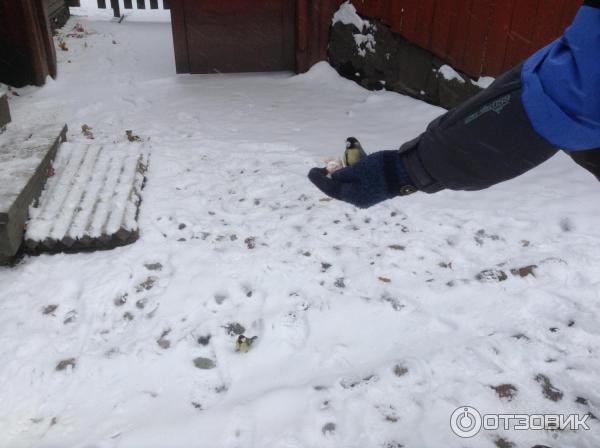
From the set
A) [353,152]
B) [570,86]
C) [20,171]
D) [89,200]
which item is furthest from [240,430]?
[20,171]

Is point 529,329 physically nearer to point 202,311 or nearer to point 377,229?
point 377,229

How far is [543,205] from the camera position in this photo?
327 cm

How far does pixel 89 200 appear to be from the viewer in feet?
11.0

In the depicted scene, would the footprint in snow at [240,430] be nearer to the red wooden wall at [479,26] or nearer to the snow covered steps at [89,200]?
the snow covered steps at [89,200]

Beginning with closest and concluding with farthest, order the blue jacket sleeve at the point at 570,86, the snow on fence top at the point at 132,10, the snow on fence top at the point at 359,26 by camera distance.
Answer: the blue jacket sleeve at the point at 570,86 → the snow on fence top at the point at 359,26 → the snow on fence top at the point at 132,10

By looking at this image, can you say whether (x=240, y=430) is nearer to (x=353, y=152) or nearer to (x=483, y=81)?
(x=353, y=152)

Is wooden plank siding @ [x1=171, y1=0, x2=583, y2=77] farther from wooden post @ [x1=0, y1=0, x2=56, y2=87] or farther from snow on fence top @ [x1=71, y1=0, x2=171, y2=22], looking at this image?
snow on fence top @ [x1=71, y1=0, x2=171, y2=22]

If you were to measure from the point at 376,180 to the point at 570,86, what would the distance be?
562 mm

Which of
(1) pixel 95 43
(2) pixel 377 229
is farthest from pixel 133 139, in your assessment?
(1) pixel 95 43

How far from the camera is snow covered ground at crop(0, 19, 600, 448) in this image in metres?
2.03

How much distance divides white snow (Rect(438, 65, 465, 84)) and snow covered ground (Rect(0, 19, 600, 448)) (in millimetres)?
1307

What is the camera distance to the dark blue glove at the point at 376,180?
4.75ft

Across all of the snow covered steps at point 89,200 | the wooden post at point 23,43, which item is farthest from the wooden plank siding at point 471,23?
the snow covered steps at point 89,200

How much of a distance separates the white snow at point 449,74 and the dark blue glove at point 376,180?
11.3 feet
